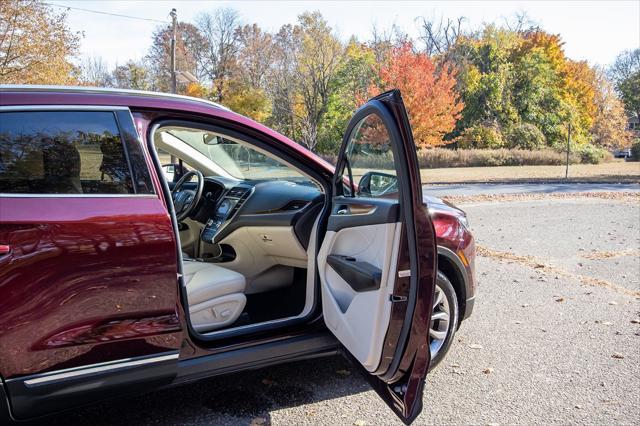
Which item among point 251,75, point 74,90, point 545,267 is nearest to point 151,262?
point 74,90

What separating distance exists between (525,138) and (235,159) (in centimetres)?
3774

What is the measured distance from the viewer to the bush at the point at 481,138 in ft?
123

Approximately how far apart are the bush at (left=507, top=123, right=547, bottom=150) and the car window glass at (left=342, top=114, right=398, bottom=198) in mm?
37765

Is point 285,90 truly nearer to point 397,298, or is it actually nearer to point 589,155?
point 589,155

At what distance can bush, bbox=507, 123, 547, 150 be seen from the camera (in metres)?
37.5

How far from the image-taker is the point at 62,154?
88.5 inches

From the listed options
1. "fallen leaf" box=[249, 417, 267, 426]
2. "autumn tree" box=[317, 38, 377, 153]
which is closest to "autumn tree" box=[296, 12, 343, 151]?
"autumn tree" box=[317, 38, 377, 153]

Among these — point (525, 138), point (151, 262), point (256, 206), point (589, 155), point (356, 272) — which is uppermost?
point (525, 138)

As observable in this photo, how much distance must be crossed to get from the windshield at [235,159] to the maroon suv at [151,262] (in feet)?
1.15

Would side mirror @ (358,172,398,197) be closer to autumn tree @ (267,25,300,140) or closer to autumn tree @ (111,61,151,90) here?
autumn tree @ (267,25,300,140)

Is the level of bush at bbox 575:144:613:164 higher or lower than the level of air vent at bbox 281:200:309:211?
higher

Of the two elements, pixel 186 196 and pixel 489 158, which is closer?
pixel 186 196

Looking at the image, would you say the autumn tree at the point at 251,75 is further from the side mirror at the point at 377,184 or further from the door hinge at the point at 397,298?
the door hinge at the point at 397,298

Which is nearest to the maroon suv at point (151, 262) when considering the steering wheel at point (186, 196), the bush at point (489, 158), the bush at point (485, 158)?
the steering wheel at point (186, 196)
